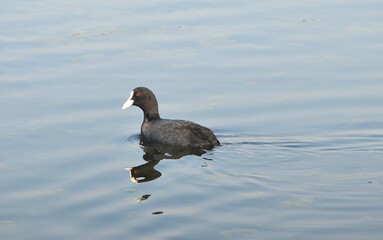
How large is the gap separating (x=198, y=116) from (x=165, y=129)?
794mm

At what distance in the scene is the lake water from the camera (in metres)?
9.70

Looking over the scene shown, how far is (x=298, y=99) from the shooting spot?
1409 cm

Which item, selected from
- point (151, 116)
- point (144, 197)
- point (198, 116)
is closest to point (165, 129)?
point (151, 116)

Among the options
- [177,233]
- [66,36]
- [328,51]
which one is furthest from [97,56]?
[177,233]

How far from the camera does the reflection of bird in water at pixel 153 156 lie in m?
11.4

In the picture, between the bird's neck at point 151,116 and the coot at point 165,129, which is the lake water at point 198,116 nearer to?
the coot at point 165,129

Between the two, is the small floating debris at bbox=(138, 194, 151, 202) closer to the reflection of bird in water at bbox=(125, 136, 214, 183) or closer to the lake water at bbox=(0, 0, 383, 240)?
the lake water at bbox=(0, 0, 383, 240)

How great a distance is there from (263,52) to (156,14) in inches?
A: 132

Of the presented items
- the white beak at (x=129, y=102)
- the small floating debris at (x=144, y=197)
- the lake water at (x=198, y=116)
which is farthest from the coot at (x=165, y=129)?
the small floating debris at (x=144, y=197)

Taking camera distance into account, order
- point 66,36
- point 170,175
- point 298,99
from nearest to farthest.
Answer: point 170,175
point 298,99
point 66,36

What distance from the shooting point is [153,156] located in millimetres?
12477

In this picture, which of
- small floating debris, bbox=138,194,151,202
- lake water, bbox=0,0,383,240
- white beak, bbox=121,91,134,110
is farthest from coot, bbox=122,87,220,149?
small floating debris, bbox=138,194,151,202

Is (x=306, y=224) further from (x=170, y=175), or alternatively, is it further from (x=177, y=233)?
(x=170, y=175)

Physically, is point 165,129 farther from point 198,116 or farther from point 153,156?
point 198,116
